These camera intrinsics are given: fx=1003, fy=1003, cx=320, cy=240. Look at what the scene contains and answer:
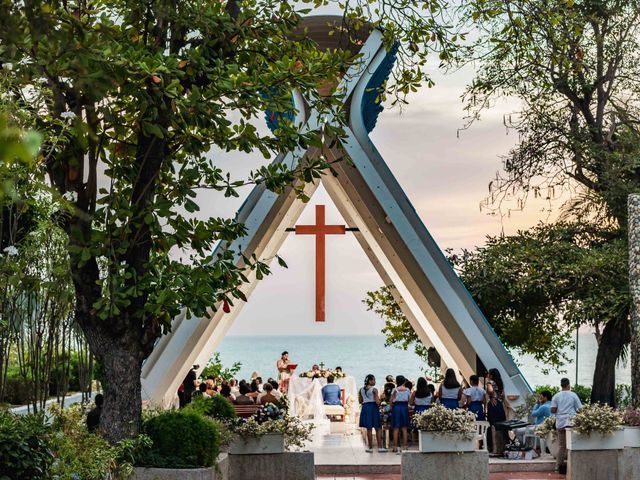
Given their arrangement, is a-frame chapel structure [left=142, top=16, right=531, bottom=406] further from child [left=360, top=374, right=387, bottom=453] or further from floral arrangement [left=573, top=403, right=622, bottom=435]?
floral arrangement [left=573, top=403, right=622, bottom=435]

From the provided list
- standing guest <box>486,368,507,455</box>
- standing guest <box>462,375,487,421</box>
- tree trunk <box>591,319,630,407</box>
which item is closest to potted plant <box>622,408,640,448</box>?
standing guest <box>486,368,507,455</box>

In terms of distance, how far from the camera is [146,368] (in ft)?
59.1

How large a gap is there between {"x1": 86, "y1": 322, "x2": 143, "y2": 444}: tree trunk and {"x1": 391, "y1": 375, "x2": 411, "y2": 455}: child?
23.4 feet

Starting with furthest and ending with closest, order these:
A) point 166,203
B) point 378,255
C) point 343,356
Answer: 1. point 343,356
2. point 378,255
3. point 166,203

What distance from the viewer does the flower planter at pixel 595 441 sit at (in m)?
14.3

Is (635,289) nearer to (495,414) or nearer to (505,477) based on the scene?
(495,414)

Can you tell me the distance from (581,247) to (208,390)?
9.18 m

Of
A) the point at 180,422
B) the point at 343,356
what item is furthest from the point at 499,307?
the point at 343,356

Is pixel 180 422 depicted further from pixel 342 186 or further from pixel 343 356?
pixel 343 356

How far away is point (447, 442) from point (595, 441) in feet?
7.55

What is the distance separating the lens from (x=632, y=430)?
582 inches

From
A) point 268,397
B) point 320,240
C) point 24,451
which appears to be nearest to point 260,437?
point 268,397

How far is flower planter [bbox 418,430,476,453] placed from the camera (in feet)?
44.8

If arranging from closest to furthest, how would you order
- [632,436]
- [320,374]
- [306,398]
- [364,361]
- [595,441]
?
1. [595,441]
2. [632,436]
3. [306,398]
4. [320,374]
5. [364,361]
